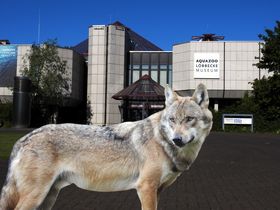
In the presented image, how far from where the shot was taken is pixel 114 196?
9258 mm

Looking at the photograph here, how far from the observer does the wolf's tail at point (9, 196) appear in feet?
13.8

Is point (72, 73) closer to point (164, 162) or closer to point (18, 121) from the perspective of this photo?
point (18, 121)

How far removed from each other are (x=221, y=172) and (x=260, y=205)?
5.08 meters

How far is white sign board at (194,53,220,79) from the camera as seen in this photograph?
67812mm

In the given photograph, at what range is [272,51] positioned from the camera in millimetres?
46688

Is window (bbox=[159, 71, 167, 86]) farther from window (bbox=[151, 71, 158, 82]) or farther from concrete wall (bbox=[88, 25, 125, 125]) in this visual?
concrete wall (bbox=[88, 25, 125, 125])

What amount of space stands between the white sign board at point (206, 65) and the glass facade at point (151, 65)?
6.77 meters

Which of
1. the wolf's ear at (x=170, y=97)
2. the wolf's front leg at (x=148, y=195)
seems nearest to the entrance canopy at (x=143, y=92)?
the wolf's ear at (x=170, y=97)

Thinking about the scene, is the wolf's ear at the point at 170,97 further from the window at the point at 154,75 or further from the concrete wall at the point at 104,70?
the window at the point at 154,75

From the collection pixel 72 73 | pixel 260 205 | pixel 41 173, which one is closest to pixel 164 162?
pixel 41 173

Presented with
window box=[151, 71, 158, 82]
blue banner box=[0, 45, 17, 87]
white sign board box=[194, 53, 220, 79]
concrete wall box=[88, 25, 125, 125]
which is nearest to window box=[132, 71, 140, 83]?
window box=[151, 71, 158, 82]

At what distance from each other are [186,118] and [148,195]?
789 mm

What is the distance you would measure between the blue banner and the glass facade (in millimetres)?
17827

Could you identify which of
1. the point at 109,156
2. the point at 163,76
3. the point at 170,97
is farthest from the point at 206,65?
the point at 109,156
